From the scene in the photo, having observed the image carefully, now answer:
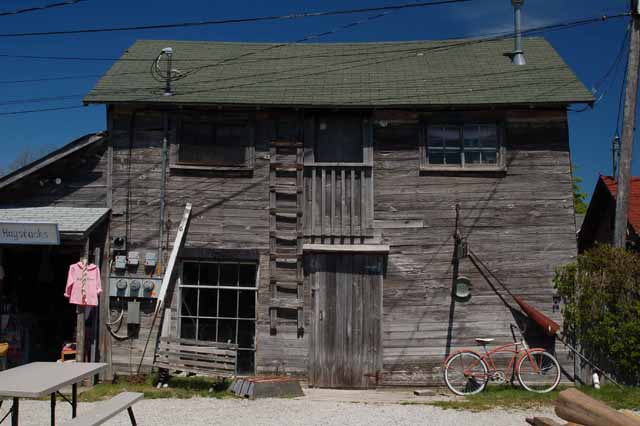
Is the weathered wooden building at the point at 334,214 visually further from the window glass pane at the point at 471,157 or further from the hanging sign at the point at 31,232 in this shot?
the hanging sign at the point at 31,232

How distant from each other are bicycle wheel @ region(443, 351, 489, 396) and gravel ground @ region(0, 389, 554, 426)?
1476 millimetres

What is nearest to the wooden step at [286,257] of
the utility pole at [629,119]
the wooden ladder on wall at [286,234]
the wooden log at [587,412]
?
the wooden ladder on wall at [286,234]

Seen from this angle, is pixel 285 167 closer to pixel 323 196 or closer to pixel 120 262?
pixel 323 196

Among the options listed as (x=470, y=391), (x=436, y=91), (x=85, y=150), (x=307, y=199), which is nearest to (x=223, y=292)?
(x=307, y=199)

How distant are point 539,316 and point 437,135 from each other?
3.91 m

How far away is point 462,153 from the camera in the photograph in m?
12.6

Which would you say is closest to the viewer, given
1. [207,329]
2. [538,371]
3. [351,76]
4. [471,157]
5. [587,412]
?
[587,412]

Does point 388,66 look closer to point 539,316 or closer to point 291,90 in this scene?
point 291,90

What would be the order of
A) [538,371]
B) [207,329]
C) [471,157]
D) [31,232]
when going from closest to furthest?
[31,232], [538,371], [207,329], [471,157]

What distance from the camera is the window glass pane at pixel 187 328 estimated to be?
12.5 meters

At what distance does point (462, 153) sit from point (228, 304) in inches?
212

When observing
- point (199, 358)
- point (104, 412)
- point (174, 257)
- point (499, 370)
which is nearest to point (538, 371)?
point (499, 370)

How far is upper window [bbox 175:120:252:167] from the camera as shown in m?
12.7

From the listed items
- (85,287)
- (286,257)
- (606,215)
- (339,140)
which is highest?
(339,140)
